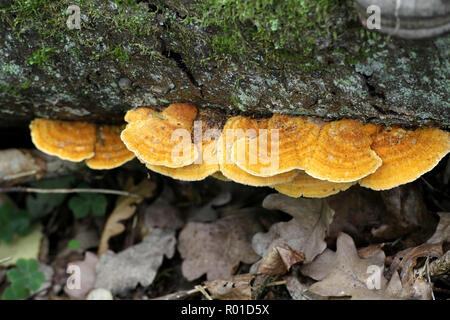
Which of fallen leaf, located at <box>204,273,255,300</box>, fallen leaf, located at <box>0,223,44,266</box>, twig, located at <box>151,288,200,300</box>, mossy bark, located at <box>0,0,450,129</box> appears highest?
mossy bark, located at <box>0,0,450,129</box>

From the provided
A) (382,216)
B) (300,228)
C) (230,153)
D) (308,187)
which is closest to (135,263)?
(300,228)

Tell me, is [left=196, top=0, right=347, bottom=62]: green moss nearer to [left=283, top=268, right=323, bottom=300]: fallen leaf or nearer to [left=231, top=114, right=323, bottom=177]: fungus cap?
[left=231, top=114, right=323, bottom=177]: fungus cap

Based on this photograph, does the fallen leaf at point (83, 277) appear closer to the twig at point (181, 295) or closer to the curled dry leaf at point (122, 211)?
the curled dry leaf at point (122, 211)

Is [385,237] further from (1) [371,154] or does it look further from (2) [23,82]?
(2) [23,82]

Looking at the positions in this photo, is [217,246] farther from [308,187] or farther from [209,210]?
[308,187]

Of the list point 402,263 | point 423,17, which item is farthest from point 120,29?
point 402,263

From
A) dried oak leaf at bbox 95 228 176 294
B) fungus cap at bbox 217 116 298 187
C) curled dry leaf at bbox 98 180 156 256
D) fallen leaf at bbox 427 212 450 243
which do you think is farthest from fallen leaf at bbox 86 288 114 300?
fallen leaf at bbox 427 212 450 243
